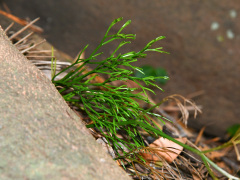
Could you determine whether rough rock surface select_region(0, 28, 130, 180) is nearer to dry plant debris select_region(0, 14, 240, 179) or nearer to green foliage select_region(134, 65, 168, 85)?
dry plant debris select_region(0, 14, 240, 179)

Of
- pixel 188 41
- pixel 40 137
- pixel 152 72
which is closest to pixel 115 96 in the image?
pixel 40 137

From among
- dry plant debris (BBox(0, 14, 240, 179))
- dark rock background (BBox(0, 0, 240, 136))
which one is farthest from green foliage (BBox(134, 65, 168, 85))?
dry plant debris (BBox(0, 14, 240, 179))

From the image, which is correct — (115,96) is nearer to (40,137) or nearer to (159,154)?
(159,154)

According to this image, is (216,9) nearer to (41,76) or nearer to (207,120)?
(207,120)

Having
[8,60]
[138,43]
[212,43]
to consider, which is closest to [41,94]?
[8,60]

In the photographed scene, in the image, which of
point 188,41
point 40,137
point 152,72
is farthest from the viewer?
point 188,41

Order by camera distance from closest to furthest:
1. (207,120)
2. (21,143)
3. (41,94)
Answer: (21,143), (41,94), (207,120)

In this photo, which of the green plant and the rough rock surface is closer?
the rough rock surface

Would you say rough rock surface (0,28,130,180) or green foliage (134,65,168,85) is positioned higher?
rough rock surface (0,28,130,180)
